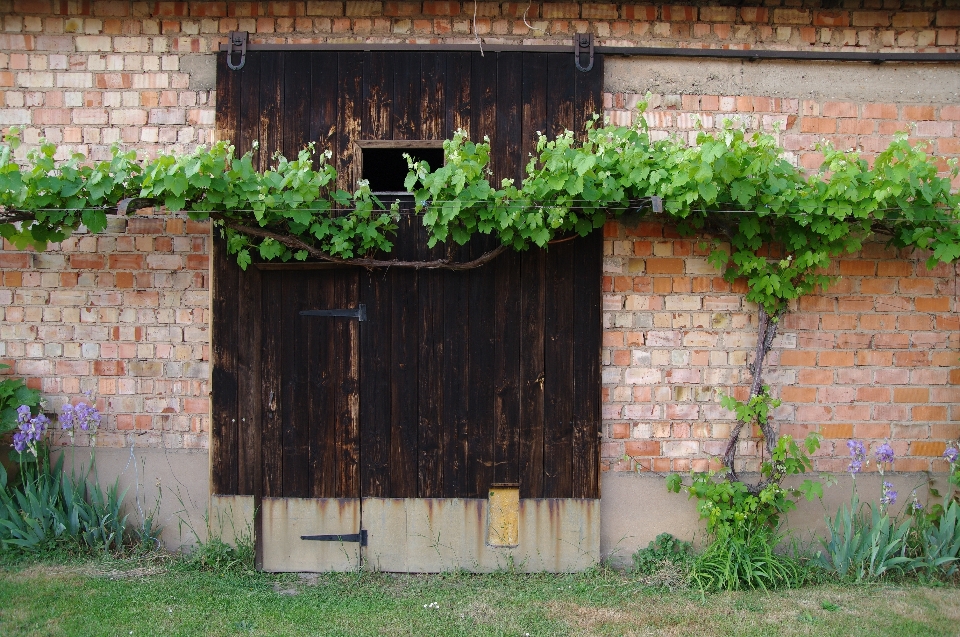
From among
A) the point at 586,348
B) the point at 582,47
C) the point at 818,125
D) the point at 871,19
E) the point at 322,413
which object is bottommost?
the point at 322,413

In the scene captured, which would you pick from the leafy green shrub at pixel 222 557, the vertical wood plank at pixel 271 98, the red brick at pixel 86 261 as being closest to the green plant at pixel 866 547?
the leafy green shrub at pixel 222 557

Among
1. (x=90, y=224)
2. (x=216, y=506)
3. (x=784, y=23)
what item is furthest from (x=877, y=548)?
(x=90, y=224)

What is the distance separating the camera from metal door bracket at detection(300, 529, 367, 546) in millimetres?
4324

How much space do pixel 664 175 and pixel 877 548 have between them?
2453 millimetres

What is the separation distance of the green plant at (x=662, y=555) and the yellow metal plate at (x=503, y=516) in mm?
741

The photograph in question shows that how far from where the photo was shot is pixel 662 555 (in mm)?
4297

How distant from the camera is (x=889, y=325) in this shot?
14.4 ft

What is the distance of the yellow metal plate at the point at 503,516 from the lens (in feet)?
14.2

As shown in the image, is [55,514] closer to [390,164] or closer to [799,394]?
[390,164]

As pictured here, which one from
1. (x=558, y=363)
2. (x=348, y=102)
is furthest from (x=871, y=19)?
(x=348, y=102)

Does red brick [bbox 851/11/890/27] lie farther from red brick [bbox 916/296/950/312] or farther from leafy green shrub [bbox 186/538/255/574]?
leafy green shrub [bbox 186/538/255/574]

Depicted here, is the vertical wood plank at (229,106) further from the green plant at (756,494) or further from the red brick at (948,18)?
the red brick at (948,18)

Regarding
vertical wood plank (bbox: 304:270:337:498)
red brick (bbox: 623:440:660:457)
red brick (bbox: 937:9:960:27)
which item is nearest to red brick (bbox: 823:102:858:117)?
red brick (bbox: 937:9:960:27)

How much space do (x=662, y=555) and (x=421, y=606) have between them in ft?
4.86
